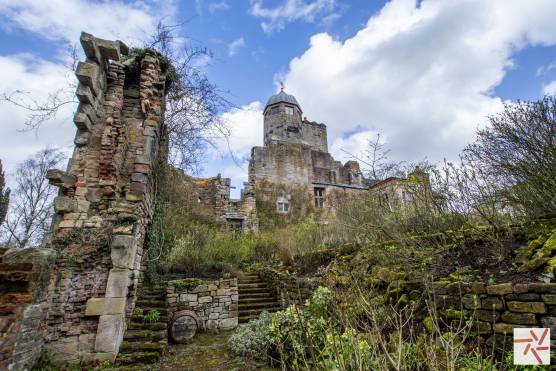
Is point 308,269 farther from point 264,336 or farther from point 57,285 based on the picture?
point 57,285

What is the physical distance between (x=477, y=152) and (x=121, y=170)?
7.23 m

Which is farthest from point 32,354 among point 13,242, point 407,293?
point 13,242

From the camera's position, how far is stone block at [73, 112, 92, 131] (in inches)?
235

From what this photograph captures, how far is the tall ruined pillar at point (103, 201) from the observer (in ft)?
16.3

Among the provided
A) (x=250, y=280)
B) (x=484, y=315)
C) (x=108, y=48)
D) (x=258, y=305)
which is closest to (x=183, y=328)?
(x=258, y=305)

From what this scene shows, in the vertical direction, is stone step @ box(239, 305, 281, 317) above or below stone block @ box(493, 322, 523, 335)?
below

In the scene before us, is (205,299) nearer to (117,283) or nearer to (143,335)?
(143,335)

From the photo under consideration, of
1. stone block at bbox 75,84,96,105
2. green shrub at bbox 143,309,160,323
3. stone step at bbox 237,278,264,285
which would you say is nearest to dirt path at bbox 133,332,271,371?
green shrub at bbox 143,309,160,323

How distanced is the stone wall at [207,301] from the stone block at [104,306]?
2.21 meters

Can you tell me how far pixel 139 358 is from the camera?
4.93 metres

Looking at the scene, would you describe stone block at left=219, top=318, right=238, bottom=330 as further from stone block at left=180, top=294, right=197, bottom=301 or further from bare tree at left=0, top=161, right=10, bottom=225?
bare tree at left=0, top=161, right=10, bottom=225

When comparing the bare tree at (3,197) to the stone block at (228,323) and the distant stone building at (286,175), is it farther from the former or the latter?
the stone block at (228,323)

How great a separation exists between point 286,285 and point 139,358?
3879mm

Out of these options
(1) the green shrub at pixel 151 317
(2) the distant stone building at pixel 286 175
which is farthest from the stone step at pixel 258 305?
(2) the distant stone building at pixel 286 175
